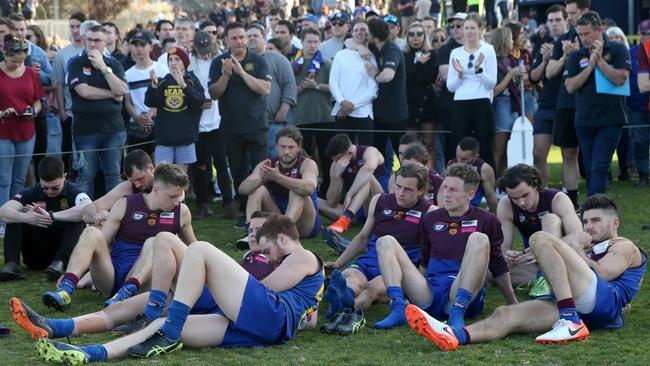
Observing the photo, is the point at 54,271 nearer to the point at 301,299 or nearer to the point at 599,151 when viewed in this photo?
the point at 301,299

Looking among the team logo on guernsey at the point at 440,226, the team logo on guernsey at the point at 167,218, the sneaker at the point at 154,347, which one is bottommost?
the sneaker at the point at 154,347

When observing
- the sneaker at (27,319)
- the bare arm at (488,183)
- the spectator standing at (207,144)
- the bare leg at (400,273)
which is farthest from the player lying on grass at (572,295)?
the spectator standing at (207,144)

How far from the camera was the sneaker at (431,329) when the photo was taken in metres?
5.96

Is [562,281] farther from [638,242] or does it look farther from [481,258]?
[638,242]

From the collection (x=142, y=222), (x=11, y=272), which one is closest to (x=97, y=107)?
(x=11, y=272)

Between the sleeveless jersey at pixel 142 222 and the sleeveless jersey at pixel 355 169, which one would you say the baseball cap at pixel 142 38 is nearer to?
the sleeveless jersey at pixel 355 169

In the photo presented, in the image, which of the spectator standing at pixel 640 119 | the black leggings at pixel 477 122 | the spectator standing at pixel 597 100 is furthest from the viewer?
the spectator standing at pixel 640 119

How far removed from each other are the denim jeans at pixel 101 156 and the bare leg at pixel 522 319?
590 cm

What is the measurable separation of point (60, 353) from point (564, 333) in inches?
113

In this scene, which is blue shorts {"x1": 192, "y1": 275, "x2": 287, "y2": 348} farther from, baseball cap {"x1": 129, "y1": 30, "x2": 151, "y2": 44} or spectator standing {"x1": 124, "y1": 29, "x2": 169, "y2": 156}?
baseball cap {"x1": 129, "y1": 30, "x2": 151, "y2": 44}

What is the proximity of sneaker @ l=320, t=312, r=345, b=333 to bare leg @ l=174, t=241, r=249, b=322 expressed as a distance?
902mm

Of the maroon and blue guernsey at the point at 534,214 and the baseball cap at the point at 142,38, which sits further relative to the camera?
the baseball cap at the point at 142,38

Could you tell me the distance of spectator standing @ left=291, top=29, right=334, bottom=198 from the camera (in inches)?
491

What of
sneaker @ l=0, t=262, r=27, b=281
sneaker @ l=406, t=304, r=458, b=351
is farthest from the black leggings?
sneaker @ l=406, t=304, r=458, b=351
